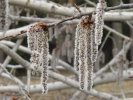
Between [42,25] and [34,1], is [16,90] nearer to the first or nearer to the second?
[34,1]

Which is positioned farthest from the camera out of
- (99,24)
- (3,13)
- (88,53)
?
(3,13)

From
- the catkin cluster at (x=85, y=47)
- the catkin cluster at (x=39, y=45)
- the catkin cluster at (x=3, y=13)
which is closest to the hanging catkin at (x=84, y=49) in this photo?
the catkin cluster at (x=85, y=47)

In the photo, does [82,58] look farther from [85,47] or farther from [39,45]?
[39,45]

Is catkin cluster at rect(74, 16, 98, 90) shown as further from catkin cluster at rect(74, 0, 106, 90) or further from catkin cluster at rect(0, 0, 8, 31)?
catkin cluster at rect(0, 0, 8, 31)

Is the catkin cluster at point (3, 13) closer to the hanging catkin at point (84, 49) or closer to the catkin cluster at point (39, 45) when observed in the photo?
the catkin cluster at point (39, 45)

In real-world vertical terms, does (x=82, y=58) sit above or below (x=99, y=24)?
below

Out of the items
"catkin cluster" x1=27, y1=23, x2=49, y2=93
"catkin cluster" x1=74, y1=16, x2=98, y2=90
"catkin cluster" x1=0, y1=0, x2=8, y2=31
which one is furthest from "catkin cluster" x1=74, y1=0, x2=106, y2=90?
"catkin cluster" x1=0, y1=0, x2=8, y2=31

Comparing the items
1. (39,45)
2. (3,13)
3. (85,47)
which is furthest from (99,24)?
(3,13)

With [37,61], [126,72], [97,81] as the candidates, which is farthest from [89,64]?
[97,81]

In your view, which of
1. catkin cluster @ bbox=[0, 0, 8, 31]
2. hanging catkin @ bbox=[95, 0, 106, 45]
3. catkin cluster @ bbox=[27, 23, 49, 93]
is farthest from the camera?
catkin cluster @ bbox=[0, 0, 8, 31]

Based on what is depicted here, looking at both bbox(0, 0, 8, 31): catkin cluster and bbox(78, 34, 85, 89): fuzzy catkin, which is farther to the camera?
bbox(0, 0, 8, 31): catkin cluster
